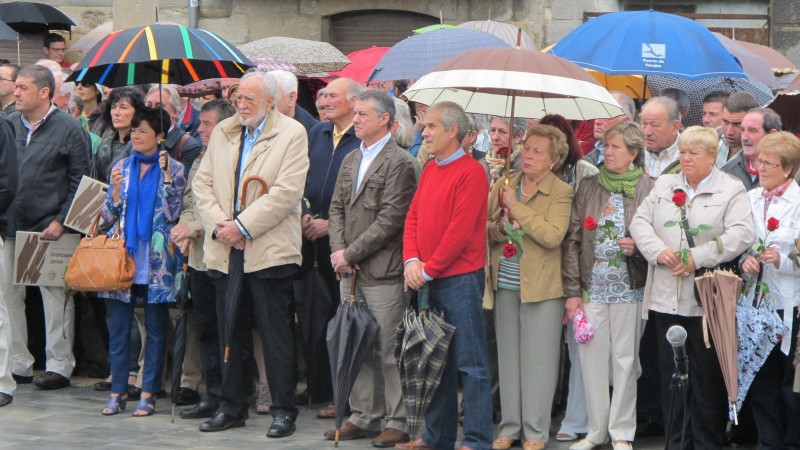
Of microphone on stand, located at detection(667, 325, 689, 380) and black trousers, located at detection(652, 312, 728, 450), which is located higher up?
microphone on stand, located at detection(667, 325, 689, 380)

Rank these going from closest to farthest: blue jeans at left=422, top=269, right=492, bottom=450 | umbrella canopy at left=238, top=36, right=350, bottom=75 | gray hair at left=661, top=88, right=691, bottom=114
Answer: blue jeans at left=422, top=269, right=492, bottom=450 < gray hair at left=661, top=88, right=691, bottom=114 < umbrella canopy at left=238, top=36, right=350, bottom=75

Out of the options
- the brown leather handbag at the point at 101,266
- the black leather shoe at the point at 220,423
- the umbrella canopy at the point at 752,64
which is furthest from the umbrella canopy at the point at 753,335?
the umbrella canopy at the point at 752,64

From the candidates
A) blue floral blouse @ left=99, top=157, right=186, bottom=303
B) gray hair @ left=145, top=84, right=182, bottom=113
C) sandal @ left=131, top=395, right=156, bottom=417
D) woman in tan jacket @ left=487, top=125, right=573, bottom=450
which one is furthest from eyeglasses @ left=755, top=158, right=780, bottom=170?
gray hair @ left=145, top=84, right=182, bottom=113

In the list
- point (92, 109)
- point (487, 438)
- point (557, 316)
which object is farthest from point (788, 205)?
point (92, 109)

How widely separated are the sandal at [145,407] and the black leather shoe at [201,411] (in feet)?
0.72

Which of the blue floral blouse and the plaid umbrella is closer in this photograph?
the plaid umbrella

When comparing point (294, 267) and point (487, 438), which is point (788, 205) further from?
point (294, 267)

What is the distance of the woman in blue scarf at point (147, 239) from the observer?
9328 millimetres

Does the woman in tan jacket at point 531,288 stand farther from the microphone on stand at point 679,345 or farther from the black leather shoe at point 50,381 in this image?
the black leather shoe at point 50,381

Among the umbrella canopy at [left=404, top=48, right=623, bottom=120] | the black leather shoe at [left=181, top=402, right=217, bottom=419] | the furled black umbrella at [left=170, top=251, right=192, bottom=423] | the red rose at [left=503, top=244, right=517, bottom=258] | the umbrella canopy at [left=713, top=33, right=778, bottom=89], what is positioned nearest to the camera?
the umbrella canopy at [left=404, top=48, right=623, bottom=120]

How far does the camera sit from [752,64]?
463 inches

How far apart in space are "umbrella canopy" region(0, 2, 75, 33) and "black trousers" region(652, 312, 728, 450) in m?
11.7

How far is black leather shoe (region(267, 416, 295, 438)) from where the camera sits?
28.4 ft

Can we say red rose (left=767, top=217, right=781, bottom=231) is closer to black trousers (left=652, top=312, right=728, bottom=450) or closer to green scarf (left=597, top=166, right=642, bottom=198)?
black trousers (left=652, top=312, right=728, bottom=450)
